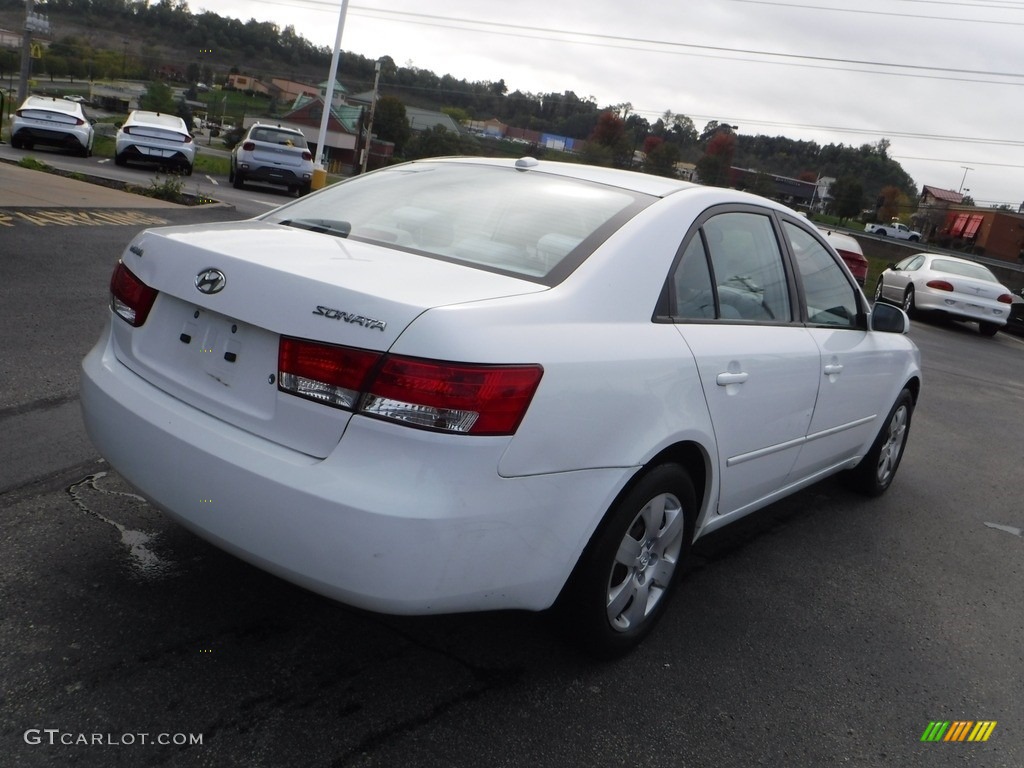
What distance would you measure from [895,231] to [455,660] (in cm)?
7748

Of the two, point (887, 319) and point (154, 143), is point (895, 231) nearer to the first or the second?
point (154, 143)

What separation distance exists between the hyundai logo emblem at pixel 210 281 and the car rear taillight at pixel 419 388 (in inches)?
14.8

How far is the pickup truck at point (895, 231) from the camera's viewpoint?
70.2 meters

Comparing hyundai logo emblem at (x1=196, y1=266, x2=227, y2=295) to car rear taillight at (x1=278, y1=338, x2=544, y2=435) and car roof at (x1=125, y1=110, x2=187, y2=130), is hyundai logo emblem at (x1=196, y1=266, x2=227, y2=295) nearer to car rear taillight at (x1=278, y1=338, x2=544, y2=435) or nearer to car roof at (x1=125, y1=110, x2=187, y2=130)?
car rear taillight at (x1=278, y1=338, x2=544, y2=435)

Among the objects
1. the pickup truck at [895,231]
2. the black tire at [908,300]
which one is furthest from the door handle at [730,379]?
the pickup truck at [895,231]

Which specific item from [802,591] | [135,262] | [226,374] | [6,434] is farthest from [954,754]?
[6,434]

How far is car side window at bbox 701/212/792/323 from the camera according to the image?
3693 mm

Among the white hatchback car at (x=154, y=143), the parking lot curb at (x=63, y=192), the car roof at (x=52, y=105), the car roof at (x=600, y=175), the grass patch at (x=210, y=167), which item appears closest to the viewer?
the car roof at (x=600, y=175)

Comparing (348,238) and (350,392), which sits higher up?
(348,238)

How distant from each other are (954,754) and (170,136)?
862 inches

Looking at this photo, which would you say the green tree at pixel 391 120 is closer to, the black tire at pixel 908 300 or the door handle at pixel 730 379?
the black tire at pixel 908 300

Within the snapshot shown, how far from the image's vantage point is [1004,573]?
4.93 m

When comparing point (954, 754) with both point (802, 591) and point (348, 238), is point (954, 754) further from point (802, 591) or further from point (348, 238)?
point (348, 238)

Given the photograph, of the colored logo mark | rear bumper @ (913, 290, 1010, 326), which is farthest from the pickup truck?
the colored logo mark
